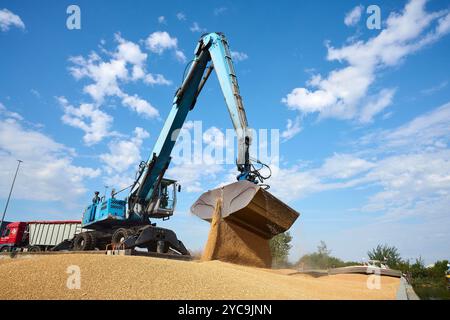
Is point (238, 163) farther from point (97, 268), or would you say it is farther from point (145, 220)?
point (145, 220)

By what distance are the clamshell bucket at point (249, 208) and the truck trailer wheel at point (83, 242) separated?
7.59 meters

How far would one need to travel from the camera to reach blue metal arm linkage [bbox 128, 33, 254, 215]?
10.3 metres

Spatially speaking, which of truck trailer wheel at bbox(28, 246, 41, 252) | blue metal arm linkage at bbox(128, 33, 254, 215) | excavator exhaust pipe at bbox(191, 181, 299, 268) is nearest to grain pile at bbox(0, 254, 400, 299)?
excavator exhaust pipe at bbox(191, 181, 299, 268)

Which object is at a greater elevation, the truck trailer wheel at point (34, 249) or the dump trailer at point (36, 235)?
the dump trailer at point (36, 235)

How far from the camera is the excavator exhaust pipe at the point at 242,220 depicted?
7539mm

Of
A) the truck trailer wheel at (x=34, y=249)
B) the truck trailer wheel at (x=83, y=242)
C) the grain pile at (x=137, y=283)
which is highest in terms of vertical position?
the truck trailer wheel at (x=83, y=242)

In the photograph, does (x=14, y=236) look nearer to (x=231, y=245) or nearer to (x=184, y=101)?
(x=184, y=101)

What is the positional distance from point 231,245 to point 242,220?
0.70m

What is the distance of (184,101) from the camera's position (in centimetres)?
1308

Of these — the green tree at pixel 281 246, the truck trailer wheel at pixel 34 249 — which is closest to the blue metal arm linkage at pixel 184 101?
the truck trailer wheel at pixel 34 249

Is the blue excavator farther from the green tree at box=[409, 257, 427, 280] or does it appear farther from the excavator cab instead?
the green tree at box=[409, 257, 427, 280]

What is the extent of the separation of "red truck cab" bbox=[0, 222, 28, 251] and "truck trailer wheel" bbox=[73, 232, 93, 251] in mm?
8028

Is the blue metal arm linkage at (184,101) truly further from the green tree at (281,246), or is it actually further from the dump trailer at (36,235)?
the green tree at (281,246)
